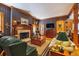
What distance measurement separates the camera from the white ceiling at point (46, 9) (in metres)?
2.34

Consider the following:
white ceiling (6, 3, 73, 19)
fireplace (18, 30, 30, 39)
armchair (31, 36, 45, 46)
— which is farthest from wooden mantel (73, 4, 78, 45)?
fireplace (18, 30, 30, 39)

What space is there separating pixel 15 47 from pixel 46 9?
1031 millimetres

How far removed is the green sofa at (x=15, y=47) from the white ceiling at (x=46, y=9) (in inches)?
26.8

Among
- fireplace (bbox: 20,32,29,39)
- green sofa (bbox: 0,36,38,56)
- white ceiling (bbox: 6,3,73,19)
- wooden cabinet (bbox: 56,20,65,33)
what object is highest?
white ceiling (bbox: 6,3,73,19)

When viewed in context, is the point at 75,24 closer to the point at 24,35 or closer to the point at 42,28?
the point at 42,28

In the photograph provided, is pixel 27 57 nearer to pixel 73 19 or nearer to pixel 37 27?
pixel 37 27

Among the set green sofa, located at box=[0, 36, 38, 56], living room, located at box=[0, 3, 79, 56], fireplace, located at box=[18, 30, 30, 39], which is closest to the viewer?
green sofa, located at box=[0, 36, 38, 56]

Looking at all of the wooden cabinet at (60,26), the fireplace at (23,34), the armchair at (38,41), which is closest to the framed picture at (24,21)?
the fireplace at (23,34)

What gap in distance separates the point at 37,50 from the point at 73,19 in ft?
3.32

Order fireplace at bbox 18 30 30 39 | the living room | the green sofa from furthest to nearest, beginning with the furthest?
fireplace at bbox 18 30 30 39 → the living room → the green sofa

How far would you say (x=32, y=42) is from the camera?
2.36 metres

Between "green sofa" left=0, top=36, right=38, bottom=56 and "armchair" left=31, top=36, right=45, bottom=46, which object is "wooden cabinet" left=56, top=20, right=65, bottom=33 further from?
"green sofa" left=0, top=36, right=38, bottom=56

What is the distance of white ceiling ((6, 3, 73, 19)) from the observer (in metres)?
2.34

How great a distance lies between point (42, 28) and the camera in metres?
2.43
